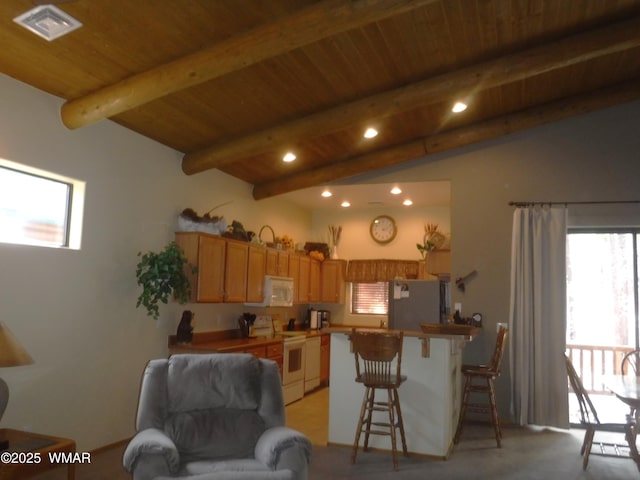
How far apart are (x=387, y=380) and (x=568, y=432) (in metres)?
2.68

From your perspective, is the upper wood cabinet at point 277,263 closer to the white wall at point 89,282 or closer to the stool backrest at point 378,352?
the white wall at point 89,282

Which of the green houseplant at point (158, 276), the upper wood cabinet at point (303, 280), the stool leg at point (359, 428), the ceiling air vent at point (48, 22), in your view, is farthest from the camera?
the upper wood cabinet at point (303, 280)

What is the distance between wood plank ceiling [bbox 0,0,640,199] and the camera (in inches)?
135

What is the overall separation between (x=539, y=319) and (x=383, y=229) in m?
3.35

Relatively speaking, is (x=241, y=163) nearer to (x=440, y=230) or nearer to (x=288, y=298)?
(x=288, y=298)

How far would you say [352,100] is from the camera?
16.2 ft

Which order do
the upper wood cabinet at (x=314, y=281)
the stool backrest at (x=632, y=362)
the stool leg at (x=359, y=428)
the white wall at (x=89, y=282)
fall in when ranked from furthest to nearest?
the upper wood cabinet at (x=314, y=281) < the stool backrest at (x=632, y=362) < the stool leg at (x=359, y=428) < the white wall at (x=89, y=282)

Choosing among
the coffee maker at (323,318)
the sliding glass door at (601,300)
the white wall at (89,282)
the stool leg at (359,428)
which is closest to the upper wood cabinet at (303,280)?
the coffee maker at (323,318)

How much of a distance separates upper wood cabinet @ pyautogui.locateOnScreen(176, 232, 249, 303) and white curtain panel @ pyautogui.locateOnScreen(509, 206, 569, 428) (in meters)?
3.15

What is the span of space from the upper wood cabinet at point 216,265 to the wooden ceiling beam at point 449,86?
0.96 m

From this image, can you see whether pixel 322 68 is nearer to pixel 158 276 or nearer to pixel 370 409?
pixel 158 276

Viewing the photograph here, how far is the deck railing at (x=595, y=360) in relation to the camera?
585 centimetres

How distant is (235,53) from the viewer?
11.9 ft

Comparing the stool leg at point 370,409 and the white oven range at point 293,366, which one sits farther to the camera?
the white oven range at point 293,366
